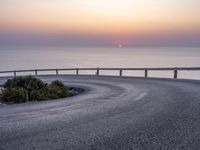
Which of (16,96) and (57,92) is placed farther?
(57,92)

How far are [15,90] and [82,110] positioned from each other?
6.55 metres

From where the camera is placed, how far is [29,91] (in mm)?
19000

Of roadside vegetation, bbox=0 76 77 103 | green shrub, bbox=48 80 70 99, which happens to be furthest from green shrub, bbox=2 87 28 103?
green shrub, bbox=48 80 70 99

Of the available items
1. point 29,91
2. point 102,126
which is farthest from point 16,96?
point 102,126

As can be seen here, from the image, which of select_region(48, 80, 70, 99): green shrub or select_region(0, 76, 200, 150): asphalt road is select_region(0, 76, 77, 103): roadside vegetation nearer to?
select_region(48, 80, 70, 99): green shrub

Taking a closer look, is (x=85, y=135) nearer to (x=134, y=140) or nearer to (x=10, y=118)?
(x=134, y=140)

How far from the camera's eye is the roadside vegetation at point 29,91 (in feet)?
54.7

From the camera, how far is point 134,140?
724cm

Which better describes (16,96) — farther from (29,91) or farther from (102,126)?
(102,126)

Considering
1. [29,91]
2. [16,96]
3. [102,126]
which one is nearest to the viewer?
[102,126]

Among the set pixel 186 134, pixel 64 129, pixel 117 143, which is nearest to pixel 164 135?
pixel 186 134

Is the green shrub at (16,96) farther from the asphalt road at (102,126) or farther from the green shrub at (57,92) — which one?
the asphalt road at (102,126)

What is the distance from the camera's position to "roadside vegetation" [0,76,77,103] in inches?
657

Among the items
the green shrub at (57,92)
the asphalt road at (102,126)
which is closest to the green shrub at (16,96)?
the green shrub at (57,92)
